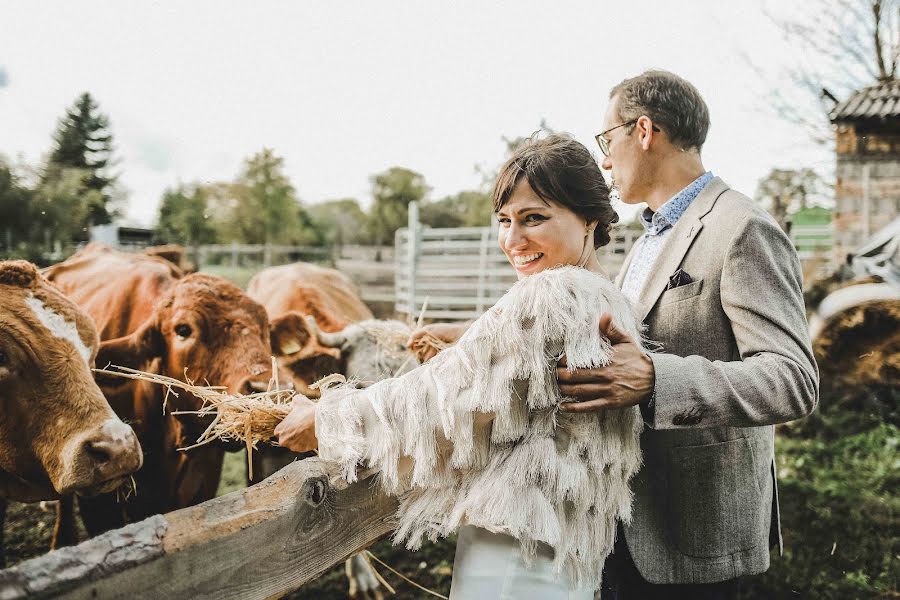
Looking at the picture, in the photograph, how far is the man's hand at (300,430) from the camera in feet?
5.25

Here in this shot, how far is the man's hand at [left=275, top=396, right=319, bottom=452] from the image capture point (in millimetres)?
1602

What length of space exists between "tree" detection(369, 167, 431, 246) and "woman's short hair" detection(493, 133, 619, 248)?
25.4 metres

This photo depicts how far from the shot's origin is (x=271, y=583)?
1.42m

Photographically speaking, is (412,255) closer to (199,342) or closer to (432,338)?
(199,342)

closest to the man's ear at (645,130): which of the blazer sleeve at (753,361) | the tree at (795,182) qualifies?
the blazer sleeve at (753,361)

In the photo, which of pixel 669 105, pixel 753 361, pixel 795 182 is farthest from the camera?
pixel 795 182

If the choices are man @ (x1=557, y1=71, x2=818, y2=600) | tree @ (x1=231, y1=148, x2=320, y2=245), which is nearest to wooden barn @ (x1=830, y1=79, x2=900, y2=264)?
man @ (x1=557, y1=71, x2=818, y2=600)

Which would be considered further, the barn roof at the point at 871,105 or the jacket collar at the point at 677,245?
the barn roof at the point at 871,105

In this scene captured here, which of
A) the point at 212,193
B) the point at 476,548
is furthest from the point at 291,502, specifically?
the point at 212,193

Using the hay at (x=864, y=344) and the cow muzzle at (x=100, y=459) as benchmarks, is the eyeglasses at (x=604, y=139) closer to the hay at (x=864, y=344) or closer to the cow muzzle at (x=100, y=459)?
the cow muzzle at (x=100, y=459)

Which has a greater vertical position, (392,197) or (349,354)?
(392,197)

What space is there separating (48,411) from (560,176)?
1.89 meters

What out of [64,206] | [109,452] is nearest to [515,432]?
[109,452]

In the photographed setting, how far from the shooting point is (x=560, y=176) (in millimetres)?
1738
